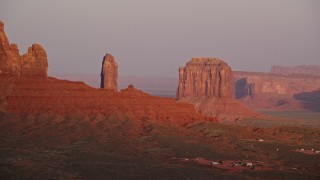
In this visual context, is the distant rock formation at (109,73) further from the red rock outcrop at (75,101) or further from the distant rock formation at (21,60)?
the red rock outcrop at (75,101)

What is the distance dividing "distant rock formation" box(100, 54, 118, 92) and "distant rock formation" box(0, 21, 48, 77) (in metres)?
44.0

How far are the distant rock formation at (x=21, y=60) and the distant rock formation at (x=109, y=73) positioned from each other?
1732 inches

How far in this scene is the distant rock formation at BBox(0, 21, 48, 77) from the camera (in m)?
111

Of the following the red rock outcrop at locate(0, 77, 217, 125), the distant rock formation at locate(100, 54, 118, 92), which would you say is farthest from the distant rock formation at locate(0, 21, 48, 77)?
the distant rock formation at locate(100, 54, 118, 92)

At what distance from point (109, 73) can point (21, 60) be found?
5220cm

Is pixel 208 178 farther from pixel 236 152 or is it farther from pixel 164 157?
pixel 236 152

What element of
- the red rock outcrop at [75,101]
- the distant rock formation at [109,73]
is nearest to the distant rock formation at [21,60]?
the red rock outcrop at [75,101]

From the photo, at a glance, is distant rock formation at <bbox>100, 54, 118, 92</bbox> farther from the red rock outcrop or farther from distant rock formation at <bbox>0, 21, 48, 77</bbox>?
the red rock outcrop

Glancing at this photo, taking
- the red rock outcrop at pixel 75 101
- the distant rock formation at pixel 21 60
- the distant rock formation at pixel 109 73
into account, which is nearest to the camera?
the red rock outcrop at pixel 75 101

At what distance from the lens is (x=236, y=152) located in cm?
9475

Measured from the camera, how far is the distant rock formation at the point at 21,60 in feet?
365

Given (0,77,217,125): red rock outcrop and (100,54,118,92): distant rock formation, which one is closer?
(0,77,217,125): red rock outcrop

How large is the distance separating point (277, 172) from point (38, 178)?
93.5 ft

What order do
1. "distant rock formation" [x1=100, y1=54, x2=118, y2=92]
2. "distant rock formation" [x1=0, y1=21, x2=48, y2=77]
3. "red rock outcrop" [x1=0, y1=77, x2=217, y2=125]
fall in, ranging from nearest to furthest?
"red rock outcrop" [x1=0, y1=77, x2=217, y2=125]
"distant rock formation" [x1=0, y1=21, x2=48, y2=77]
"distant rock formation" [x1=100, y1=54, x2=118, y2=92]
